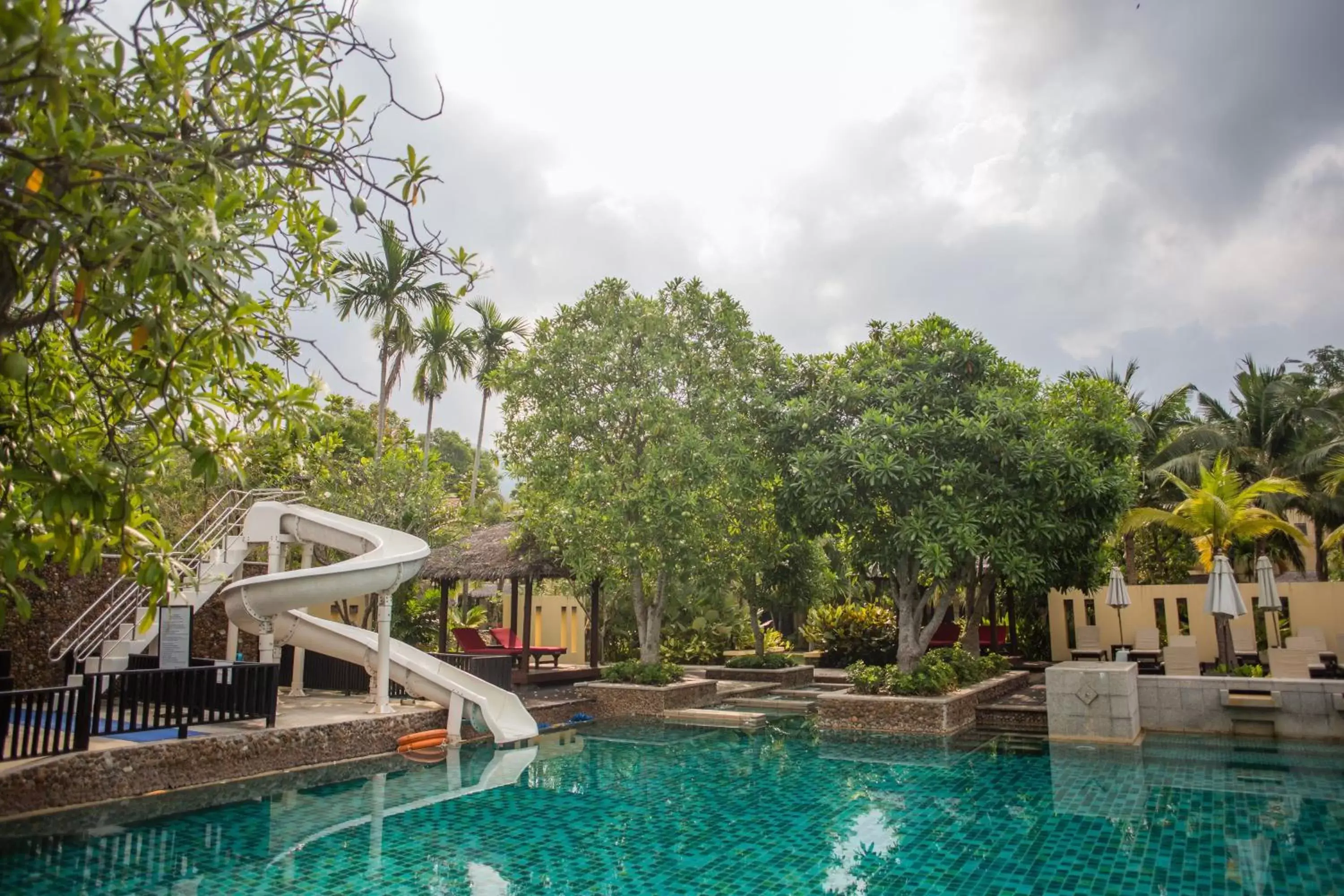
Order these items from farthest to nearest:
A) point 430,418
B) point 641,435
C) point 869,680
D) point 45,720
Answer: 1. point 430,418
2. point 641,435
3. point 869,680
4. point 45,720

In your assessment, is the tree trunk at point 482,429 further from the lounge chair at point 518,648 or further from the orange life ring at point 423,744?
the orange life ring at point 423,744


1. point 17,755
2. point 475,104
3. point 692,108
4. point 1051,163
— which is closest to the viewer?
point 17,755

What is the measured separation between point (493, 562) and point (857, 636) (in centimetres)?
990

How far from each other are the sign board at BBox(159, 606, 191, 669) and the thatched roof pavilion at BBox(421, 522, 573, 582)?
20.3ft

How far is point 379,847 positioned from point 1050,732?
31.9 feet

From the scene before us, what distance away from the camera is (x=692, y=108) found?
1180cm

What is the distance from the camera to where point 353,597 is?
39.2 feet

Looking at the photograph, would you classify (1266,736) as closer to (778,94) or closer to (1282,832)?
(1282,832)

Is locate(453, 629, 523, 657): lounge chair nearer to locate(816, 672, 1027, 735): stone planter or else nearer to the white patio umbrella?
locate(816, 672, 1027, 735): stone planter

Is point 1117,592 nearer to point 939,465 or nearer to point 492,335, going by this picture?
point 939,465

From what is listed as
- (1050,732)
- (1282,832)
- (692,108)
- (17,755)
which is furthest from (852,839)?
(692,108)

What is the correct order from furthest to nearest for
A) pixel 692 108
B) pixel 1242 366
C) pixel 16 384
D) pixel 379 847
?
pixel 1242 366, pixel 692 108, pixel 379 847, pixel 16 384

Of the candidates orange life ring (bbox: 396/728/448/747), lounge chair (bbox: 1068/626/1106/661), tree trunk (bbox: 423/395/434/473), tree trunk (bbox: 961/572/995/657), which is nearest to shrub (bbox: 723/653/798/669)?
tree trunk (bbox: 961/572/995/657)

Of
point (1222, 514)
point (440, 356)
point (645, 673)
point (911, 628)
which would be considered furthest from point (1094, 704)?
point (440, 356)
